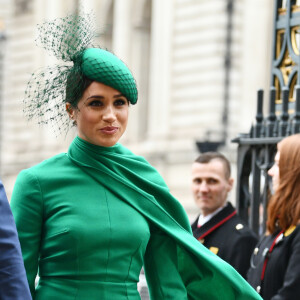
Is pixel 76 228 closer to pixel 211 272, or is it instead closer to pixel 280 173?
pixel 211 272

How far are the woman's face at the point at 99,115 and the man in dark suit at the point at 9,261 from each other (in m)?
0.67

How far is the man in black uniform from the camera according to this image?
20.0 ft

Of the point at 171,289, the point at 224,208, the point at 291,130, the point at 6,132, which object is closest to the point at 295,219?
the point at 291,130

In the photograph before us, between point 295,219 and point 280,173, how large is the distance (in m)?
0.25

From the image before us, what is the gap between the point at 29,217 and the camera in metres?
3.46

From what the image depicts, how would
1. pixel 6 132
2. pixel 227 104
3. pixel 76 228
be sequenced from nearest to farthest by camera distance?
pixel 76 228, pixel 227 104, pixel 6 132

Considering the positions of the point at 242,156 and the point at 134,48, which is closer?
the point at 242,156

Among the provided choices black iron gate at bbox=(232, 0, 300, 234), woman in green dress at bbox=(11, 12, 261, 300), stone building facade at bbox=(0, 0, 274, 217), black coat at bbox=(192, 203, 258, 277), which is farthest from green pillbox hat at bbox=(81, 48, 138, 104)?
stone building facade at bbox=(0, 0, 274, 217)

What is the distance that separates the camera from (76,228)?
345 centimetres

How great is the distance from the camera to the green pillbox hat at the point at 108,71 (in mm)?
3604

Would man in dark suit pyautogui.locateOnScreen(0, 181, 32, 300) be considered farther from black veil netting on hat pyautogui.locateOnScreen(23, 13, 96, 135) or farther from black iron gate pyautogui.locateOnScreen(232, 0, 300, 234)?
black iron gate pyautogui.locateOnScreen(232, 0, 300, 234)

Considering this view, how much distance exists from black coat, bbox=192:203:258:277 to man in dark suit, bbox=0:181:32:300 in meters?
3.12

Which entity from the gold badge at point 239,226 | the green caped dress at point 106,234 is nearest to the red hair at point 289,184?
the gold badge at point 239,226

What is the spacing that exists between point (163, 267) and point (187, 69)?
67.7ft
